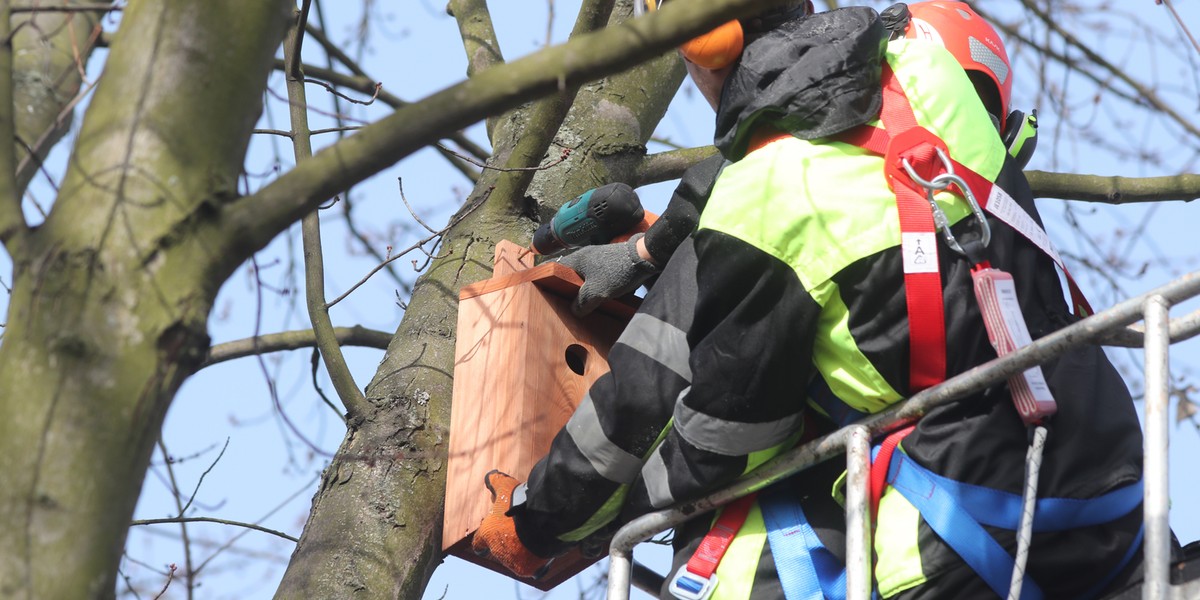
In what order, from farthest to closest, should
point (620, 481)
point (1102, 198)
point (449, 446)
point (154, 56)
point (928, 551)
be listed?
point (1102, 198) → point (449, 446) → point (620, 481) → point (928, 551) → point (154, 56)

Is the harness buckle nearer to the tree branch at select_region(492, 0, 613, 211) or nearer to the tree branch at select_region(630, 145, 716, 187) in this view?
the tree branch at select_region(492, 0, 613, 211)

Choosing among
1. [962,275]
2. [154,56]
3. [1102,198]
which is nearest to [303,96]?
[154,56]

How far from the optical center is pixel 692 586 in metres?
2.32

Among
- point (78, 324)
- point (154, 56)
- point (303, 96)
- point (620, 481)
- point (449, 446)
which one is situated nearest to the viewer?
point (78, 324)

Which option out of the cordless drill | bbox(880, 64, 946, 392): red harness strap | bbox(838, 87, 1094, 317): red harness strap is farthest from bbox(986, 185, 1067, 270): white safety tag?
the cordless drill

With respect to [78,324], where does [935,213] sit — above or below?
above

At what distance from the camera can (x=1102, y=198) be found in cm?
379

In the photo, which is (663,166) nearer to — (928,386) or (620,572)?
(620,572)

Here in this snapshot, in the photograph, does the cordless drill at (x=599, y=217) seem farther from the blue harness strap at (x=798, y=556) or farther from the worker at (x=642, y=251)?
the blue harness strap at (x=798, y=556)

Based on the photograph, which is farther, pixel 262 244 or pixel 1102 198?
A: pixel 1102 198

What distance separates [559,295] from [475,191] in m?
0.64

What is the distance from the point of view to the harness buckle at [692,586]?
7.57ft

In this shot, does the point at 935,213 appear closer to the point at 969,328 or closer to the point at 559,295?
the point at 969,328

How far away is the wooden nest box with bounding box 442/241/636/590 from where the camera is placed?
2.97m
